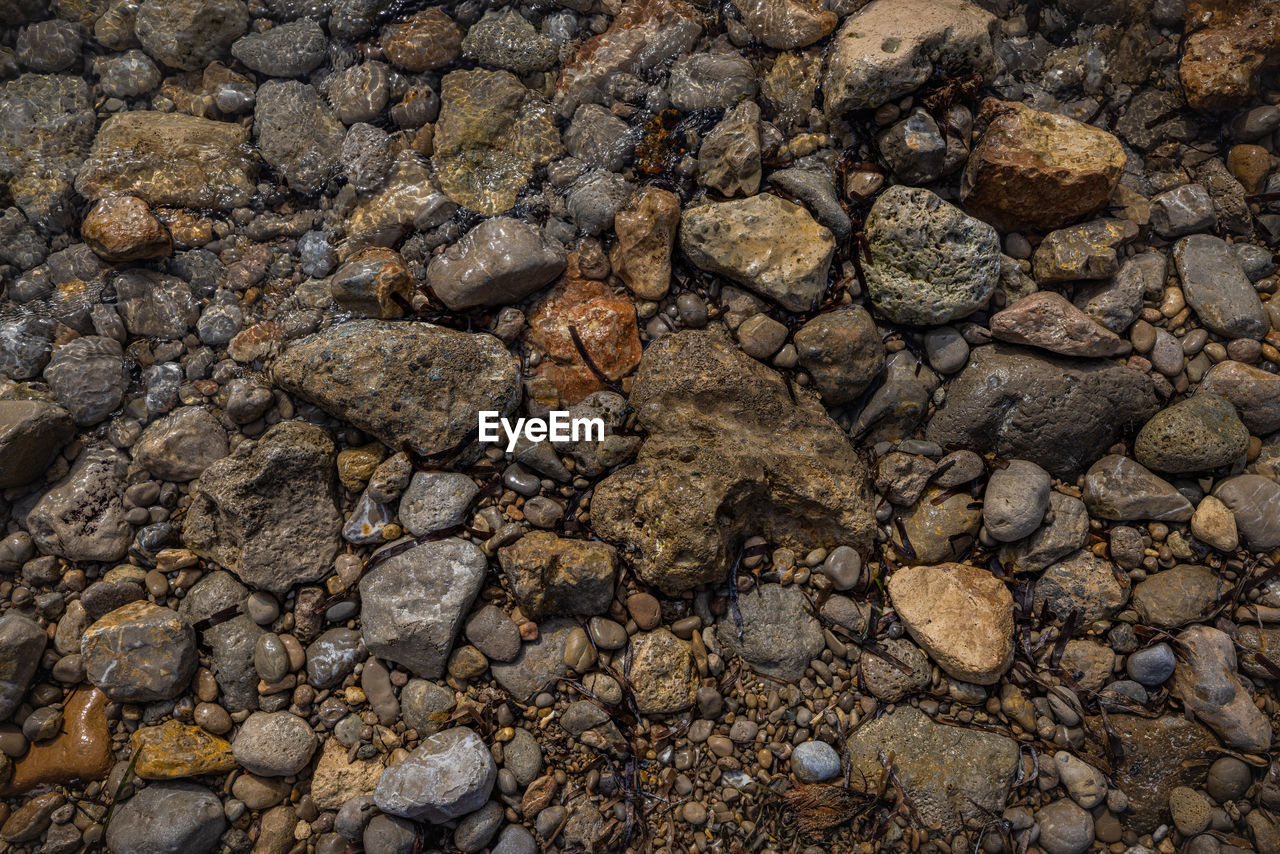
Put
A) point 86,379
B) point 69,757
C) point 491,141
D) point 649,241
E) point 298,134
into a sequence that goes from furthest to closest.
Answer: point 298,134
point 491,141
point 86,379
point 649,241
point 69,757

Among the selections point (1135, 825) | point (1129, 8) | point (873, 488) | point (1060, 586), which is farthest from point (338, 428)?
point (1129, 8)

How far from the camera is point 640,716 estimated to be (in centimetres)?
429

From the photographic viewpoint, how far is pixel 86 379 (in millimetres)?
4828

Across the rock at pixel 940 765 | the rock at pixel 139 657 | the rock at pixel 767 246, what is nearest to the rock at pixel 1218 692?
the rock at pixel 940 765

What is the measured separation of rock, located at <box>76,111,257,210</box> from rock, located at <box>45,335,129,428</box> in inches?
52.2

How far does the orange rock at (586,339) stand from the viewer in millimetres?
4664

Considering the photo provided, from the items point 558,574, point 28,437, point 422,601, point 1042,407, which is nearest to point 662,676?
point 558,574

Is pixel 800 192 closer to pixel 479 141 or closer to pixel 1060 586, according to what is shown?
pixel 479 141

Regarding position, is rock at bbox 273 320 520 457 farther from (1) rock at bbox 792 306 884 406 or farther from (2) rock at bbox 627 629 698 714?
(1) rock at bbox 792 306 884 406

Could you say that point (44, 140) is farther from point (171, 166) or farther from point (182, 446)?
point (182, 446)

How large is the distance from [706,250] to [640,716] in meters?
3.18

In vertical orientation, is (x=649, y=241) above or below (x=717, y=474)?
above

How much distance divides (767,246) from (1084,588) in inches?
122

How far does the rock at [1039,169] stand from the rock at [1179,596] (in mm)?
2517
